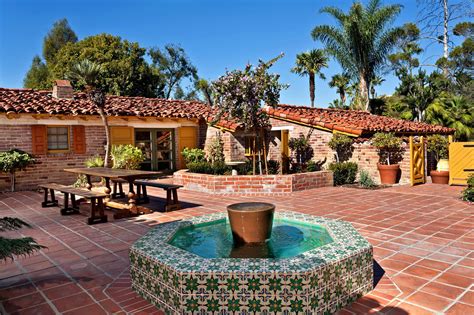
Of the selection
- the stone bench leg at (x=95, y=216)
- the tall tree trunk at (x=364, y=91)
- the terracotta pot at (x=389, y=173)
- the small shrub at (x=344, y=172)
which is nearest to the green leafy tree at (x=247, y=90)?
the small shrub at (x=344, y=172)

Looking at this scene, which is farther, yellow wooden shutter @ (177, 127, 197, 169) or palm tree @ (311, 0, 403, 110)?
palm tree @ (311, 0, 403, 110)

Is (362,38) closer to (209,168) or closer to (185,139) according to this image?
(185,139)

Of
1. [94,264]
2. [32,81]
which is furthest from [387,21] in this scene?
[32,81]

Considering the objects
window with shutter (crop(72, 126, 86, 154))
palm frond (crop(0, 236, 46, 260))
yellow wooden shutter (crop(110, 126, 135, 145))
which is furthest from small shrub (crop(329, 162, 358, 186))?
palm frond (crop(0, 236, 46, 260))

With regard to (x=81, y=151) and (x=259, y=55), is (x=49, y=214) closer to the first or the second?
(x=81, y=151)

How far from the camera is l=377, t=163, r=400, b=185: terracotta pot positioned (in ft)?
36.5

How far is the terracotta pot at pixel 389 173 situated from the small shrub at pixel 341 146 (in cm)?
124

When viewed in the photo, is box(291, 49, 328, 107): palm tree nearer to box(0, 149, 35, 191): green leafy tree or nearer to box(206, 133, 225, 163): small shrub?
box(206, 133, 225, 163): small shrub

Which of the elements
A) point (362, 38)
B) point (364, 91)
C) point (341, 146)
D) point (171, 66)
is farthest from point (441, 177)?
point (171, 66)

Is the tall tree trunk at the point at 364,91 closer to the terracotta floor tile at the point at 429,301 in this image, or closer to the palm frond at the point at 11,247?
the terracotta floor tile at the point at 429,301

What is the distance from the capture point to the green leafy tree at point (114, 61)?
84.6 ft

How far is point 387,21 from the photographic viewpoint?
19.8 m

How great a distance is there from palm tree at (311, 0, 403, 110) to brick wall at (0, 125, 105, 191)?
14.4 meters

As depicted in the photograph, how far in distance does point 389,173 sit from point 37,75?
3343 cm
